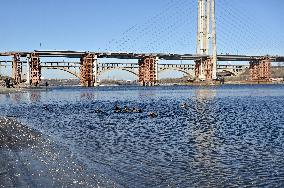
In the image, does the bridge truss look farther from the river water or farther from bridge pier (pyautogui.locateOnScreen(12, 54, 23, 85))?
the river water

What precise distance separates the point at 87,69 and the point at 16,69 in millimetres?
26958

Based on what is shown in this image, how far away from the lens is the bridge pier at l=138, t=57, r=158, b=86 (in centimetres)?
17838

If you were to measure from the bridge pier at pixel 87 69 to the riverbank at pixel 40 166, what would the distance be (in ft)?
485

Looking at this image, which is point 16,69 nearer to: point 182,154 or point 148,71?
point 148,71

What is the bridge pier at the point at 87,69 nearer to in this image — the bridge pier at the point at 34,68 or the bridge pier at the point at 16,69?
the bridge pier at the point at 34,68

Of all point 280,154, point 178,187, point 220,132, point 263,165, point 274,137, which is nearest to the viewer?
point 178,187

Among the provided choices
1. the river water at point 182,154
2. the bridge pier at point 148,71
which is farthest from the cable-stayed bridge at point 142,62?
the river water at point 182,154

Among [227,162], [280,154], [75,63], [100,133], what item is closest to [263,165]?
[227,162]

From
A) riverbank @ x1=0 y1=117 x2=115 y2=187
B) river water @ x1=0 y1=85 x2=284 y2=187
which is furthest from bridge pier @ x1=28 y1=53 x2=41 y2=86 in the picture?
riverbank @ x1=0 y1=117 x2=115 y2=187

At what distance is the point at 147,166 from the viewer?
1435cm

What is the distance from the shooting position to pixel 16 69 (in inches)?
6398

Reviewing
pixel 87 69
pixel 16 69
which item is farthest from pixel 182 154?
pixel 16 69

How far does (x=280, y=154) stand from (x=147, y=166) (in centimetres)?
537

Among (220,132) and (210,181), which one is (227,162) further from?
(220,132)
